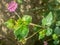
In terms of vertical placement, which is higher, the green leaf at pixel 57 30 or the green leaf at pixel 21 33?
the green leaf at pixel 21 33

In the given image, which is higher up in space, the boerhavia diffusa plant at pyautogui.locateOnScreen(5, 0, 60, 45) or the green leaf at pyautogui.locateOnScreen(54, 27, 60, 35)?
the boerhavia diffusa plant at pyautogui.locateOnScreen(5, 0, 60, 45)

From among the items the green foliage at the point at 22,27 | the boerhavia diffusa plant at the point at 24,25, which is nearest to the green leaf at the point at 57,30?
the boerhavia diffusa plant at the point at 24,25

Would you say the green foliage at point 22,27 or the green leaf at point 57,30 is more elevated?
the green foliage at point 22,27

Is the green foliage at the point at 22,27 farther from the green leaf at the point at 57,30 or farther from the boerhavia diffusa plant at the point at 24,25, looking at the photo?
the green leaf at the point at 57,30

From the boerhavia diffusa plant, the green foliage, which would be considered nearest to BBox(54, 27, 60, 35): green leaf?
the boerhavia diffusa plant

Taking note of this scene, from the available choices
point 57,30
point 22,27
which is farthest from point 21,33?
point 57,30

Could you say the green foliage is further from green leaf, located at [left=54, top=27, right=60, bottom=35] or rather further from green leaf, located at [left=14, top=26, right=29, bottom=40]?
green leaf, located at [left=54, top=27, right=60, bottom=35]

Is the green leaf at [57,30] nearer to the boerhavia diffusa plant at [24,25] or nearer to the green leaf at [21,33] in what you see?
the boerhavia diffusa plant at [24,25]

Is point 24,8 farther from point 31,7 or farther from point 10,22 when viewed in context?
point 10,22

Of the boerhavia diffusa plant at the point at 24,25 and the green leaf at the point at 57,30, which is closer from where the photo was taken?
the boerhavia diffusa plant at the point at 24,25

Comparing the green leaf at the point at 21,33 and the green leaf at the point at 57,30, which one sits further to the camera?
the green leaf at the point at 57,30

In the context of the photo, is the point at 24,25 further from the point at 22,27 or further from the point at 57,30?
the point at 57,30
